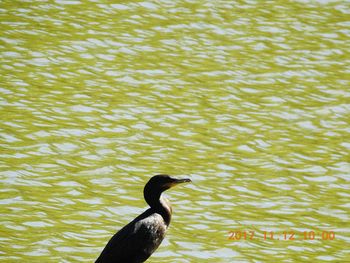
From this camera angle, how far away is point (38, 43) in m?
18.6

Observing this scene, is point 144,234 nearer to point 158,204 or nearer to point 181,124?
point 158,204

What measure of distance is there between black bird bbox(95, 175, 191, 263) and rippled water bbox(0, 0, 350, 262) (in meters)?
1.53

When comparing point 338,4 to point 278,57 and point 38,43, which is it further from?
point 38,43

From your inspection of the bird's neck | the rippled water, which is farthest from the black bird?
the rippled water

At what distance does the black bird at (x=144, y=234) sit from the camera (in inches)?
371

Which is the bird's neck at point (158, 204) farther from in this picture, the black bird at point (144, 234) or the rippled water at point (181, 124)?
the rippled water at point (181, 124)

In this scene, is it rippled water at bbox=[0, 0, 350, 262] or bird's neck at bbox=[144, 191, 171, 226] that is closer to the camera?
bird's neck at bbox=[144, 191, 171, 226]

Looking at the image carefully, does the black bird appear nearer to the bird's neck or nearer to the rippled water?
the bird's neck

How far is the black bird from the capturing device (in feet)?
30.9

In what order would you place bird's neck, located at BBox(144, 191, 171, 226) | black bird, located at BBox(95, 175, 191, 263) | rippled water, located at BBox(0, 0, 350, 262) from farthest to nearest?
rippled water, located at BBox(0, 0, 350, 262) → bird's neck, located at BBox(144, 191, 171, 226) → black bird, located at BBox(95, 175, 191, 263)

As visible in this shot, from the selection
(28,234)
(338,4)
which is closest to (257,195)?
(28,234)

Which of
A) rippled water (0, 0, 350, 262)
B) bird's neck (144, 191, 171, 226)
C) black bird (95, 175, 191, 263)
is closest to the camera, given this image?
black bird (95, 175, 191, 263)

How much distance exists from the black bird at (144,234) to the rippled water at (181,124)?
153 cm

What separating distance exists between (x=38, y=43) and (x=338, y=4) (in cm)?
787
